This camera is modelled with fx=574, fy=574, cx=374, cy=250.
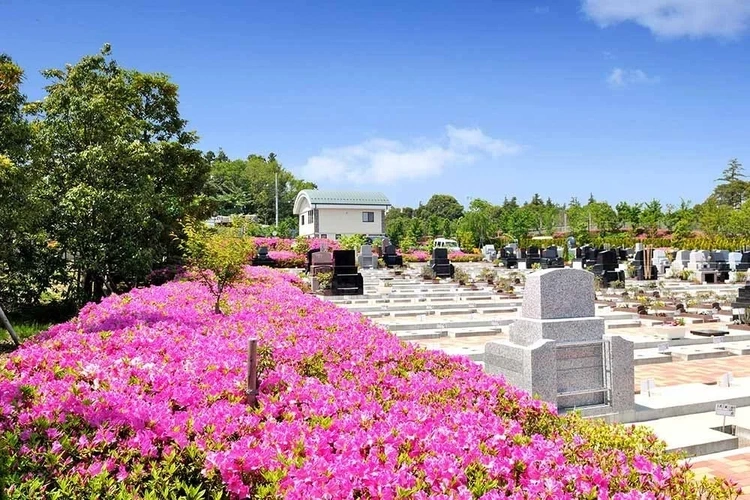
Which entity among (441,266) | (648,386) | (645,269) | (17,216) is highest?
(17,216)

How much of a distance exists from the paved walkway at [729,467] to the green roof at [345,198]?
151 ft

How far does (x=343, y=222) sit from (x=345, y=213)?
2.71ft

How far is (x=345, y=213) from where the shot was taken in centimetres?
5094

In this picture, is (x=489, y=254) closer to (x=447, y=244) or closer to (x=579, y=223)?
(x=447, y=244)

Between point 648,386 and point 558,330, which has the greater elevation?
point 558,330

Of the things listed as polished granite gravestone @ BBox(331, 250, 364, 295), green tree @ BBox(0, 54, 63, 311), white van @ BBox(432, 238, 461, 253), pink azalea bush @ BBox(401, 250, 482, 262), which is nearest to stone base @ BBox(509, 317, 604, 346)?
green tree @ BBox(0, 54, 63, 311)

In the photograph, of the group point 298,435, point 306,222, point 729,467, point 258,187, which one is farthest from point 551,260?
point 258,187

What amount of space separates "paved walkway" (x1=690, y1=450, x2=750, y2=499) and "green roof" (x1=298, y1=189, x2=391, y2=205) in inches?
1808

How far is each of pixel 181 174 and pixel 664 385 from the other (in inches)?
551

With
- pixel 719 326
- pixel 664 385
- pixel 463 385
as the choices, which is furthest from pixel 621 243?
→ pixel 463 385

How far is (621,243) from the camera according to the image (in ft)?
169

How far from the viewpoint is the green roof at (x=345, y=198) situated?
1989 inches

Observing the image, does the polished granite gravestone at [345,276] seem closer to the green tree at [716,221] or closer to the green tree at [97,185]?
the green tree at [97,185]

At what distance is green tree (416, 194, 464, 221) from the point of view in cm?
8775
